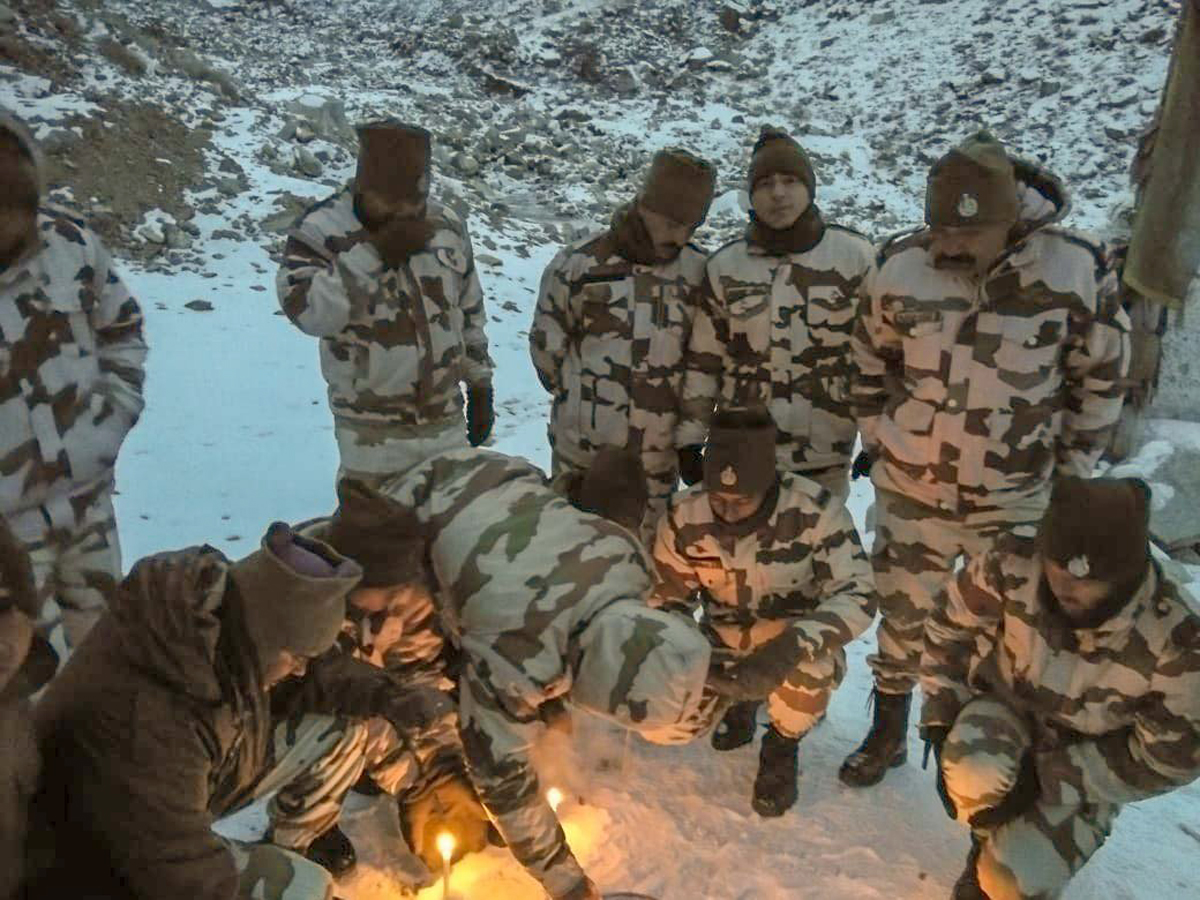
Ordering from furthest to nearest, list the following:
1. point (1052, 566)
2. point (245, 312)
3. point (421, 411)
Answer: point (245, 312)
point (421, 411)
point (1052, 566)

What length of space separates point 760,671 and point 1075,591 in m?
0.83

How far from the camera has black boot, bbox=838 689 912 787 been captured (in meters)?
3.17

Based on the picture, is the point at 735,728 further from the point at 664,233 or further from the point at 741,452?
the point at 664,233

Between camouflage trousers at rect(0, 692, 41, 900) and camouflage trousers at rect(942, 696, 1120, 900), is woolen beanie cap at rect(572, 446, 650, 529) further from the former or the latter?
camouflage trousers at rect(0, 692, 41, 900)

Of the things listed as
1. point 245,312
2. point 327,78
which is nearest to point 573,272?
point 245,312

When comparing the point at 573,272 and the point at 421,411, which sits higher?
the point at 573,272

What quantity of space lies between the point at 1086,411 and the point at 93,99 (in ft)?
27.6

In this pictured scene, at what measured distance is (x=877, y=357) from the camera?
10.4 ft

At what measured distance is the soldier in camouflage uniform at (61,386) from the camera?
8.09 feet

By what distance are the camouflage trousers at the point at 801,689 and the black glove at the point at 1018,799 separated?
1.85 ft

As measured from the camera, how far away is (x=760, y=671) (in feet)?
8.87

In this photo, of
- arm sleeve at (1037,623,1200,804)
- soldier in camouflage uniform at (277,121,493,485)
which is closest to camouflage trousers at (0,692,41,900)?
soldier in camouflage uniform at (277,121,493,485)

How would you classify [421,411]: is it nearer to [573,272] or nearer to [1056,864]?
[573,272]

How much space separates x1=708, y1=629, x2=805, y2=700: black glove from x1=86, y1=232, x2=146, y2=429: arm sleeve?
1.76 m
